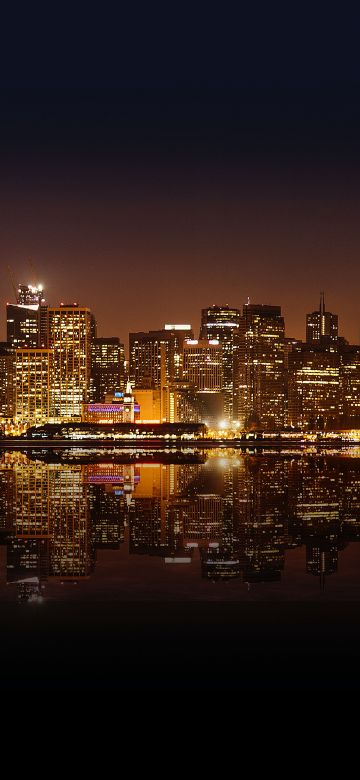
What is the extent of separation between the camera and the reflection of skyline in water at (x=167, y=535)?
1923cm

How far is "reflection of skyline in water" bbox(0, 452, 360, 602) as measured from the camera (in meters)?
19.2

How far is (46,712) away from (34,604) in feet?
19.3

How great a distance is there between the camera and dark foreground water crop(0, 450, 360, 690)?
462 inches

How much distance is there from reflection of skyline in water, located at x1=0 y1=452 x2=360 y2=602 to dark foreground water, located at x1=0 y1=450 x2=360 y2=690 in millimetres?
61

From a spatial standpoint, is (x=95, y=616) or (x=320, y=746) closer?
(x=320, y=746)

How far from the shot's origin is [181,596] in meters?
17.0

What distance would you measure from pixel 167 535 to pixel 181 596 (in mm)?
11148

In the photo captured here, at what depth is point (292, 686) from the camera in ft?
36.2

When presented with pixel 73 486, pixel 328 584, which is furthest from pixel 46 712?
pixel 73 486

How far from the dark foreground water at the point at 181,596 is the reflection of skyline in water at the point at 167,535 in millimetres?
61

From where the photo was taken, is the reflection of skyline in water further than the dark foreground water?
Yes

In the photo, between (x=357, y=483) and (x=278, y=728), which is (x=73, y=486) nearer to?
(x=357, y=483)

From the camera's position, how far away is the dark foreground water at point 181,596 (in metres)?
11.7

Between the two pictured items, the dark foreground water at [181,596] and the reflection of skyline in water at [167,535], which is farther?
the reflection of skyline in water at [167,535]
